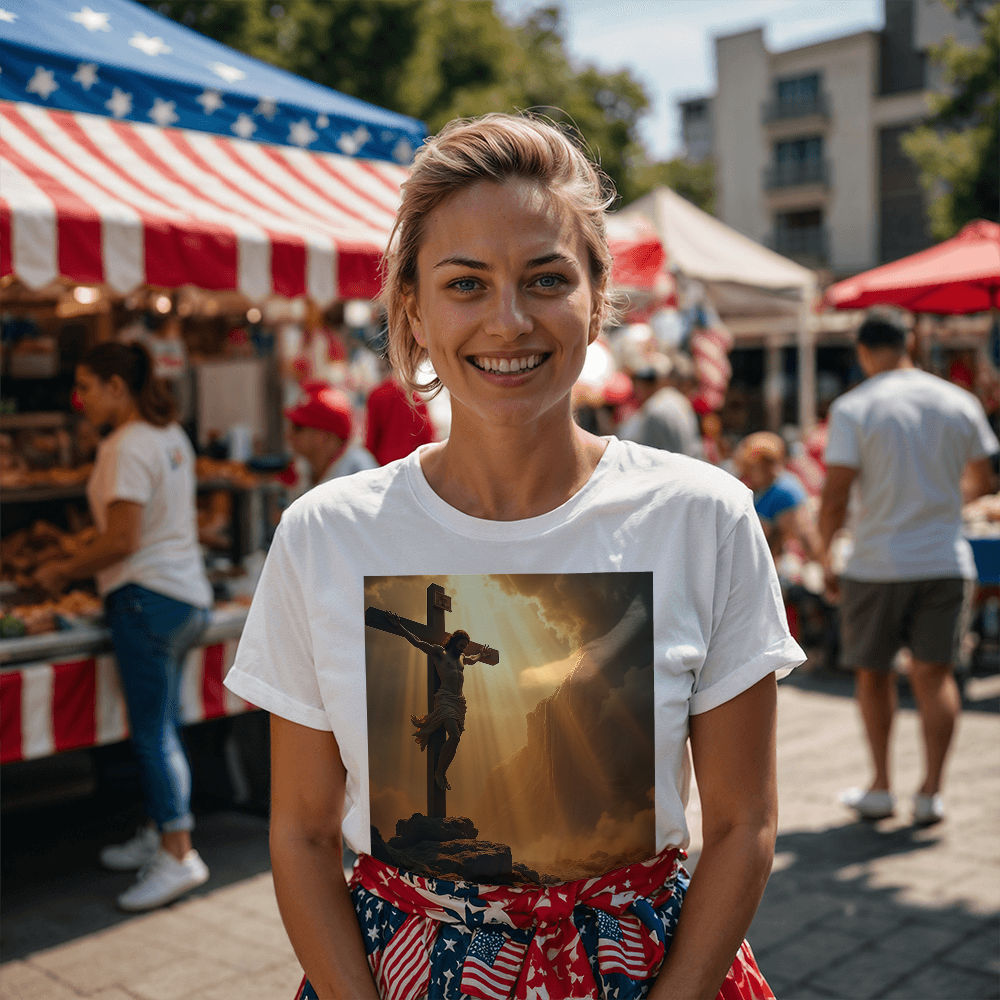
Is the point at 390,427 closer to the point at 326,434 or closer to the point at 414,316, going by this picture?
the point at 326,434

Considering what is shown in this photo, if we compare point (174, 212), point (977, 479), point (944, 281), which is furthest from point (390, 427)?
point (944, 281)

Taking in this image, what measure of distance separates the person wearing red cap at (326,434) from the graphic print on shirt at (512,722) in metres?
3.17

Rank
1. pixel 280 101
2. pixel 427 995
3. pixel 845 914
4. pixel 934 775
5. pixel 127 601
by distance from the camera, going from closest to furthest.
A: pixel 427 995, pixel 845 914, pixel 127 601, pixel 934 775, pixel 280 101

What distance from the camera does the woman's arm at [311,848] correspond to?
1.39 metres

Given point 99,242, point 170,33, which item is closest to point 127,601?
point 99,242

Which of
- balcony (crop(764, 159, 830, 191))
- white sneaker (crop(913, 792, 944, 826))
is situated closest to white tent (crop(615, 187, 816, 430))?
white sneaker (crop(913, 792, 944, 826))

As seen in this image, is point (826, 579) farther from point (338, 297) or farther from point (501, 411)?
point (501, 411)

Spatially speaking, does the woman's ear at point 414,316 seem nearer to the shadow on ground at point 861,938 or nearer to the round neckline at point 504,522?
the round neckline at point 504,522

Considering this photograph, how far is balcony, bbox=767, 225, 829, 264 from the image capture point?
3816 cm

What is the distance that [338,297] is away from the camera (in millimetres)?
4520

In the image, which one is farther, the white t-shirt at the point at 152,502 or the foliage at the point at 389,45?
the foliage at the point at 389,45

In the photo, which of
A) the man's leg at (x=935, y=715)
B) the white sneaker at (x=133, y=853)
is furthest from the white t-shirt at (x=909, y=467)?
the white sneaker at (x=133, y=853)

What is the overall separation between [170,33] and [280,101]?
65 cm

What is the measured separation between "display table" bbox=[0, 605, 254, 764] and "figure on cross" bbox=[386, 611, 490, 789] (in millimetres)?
2837
